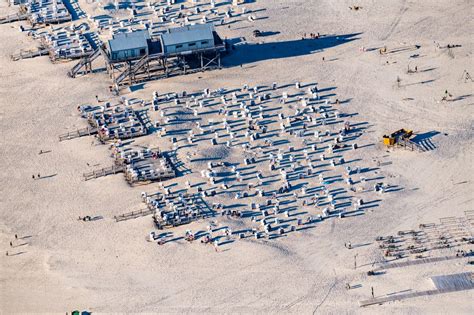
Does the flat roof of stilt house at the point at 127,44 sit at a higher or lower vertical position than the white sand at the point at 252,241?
higher

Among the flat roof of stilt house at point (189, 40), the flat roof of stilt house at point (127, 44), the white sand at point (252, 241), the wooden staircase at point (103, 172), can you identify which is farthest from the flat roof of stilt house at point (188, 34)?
the wooden staircase at point (103, 172)

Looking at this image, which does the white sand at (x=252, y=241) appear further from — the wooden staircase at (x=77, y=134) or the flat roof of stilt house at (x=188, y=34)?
the flat roof of stilt house at (x=188, y=34)

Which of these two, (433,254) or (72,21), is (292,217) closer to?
(433,254)

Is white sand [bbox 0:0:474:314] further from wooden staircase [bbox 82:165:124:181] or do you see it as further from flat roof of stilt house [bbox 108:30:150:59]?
flat roof of stilt house [bbox 108:30:150:59]

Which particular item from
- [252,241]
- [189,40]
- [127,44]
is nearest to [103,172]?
[252,241]

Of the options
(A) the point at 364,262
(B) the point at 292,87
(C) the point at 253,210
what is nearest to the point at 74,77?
(B) the point at 292,87

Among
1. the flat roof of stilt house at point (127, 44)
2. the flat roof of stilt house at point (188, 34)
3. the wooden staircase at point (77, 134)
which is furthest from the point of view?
the flat roof of stilt house at point (188, 34)
